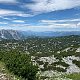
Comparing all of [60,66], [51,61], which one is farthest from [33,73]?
[51,61]

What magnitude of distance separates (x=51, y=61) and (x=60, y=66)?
12.6 m

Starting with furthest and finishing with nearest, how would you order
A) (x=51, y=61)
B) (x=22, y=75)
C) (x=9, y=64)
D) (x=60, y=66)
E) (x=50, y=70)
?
(x=51, y=61) < (x=60, y=66) < (x=50, y=70) < (x=9, y=64) < (x=22, y=75)

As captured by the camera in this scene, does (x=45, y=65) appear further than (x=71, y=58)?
No

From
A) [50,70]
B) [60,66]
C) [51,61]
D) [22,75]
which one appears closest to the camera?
[22,75]

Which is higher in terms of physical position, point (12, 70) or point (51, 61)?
point (12, 70)

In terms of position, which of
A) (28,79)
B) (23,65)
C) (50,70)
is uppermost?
(23,65)

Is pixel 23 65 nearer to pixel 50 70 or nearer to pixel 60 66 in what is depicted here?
pixel 50 70

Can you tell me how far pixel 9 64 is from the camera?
883 inches

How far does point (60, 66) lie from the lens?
Answer: 9856 centimetres

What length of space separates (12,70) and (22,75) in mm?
1177

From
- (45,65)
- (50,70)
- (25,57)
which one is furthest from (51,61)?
(25,57)

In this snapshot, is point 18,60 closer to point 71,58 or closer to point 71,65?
point 71,65

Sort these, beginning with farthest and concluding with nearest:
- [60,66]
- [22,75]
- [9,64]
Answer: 1. [60,66]
2. [9,64]
3. [22,75]

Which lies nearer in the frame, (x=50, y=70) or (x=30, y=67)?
(x=30, y=67)
